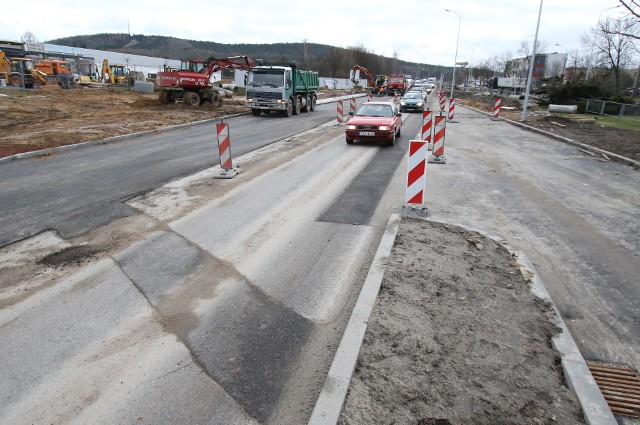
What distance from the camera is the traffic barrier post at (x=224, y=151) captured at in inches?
423

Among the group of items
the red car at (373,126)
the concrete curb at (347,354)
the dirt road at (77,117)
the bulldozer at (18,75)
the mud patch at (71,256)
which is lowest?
the mud patch at (71,256)

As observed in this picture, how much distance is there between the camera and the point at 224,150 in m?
11.0

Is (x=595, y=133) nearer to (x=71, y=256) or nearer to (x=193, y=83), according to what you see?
(x=193, y=83)

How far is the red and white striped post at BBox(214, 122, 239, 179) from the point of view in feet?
35.3

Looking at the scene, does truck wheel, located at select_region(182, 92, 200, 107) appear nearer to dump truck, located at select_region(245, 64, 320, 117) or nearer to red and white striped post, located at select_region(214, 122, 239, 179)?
dump truck, located at select_region(245, 64, 320, 117)

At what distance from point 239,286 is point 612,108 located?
3610cm

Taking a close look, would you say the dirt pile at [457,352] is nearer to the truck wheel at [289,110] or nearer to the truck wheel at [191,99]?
the truck wheel at [289,110]

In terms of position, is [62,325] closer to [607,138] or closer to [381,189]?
[381,189]

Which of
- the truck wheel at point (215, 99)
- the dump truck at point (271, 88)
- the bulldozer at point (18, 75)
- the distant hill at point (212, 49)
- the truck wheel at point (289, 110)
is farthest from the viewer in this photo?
the distant hill at point (212, 49)

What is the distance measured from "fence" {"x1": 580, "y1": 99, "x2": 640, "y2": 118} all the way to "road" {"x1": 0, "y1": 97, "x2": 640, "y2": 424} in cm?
2549

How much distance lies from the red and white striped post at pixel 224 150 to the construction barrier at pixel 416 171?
15.7ft

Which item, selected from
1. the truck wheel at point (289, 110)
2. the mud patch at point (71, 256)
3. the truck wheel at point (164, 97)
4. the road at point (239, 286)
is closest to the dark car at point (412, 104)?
the truck wheel at point (289, 110)

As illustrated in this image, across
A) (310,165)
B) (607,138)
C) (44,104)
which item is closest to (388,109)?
(310,165)

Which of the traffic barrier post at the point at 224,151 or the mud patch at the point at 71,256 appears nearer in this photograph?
the mud patch at the point at 71,256
